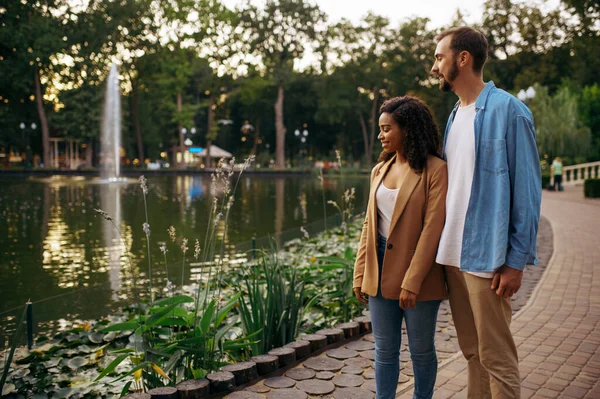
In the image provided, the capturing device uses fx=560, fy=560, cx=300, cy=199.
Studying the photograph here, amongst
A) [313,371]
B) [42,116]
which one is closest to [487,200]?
[313,371]

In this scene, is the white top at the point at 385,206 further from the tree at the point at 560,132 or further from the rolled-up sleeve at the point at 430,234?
the tree at the point at 560,132

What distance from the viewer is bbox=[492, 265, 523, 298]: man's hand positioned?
228 centimetres

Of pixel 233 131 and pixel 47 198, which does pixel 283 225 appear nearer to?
pixel 47 198

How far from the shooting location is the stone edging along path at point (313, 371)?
133 inches

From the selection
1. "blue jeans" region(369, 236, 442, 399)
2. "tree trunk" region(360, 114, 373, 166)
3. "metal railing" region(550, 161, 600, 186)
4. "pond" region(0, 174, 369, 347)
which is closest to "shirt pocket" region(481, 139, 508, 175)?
"blue jeans" region(369, 236, 442, 399)

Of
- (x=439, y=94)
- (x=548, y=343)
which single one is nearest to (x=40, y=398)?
(x=548, y=343)

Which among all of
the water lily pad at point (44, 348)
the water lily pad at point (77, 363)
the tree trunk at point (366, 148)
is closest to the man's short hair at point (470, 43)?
the water lily pad at point (77, 363)

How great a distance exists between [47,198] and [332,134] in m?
43.8

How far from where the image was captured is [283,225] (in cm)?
1330

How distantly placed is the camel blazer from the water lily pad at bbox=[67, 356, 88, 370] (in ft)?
8.97

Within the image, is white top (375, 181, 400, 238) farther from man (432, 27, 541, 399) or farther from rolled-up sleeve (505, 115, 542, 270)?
rolled-up sleeve (505, 115, 542, 270)

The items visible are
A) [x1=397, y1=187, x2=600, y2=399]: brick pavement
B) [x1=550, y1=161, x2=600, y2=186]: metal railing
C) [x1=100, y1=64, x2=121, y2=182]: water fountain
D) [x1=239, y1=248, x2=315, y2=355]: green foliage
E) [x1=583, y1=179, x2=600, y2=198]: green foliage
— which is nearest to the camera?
[x1=397, y1=187, x2=600, y2=399]: brick pavement

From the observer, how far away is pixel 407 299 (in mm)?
2543

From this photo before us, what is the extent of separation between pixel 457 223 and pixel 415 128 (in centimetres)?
49
